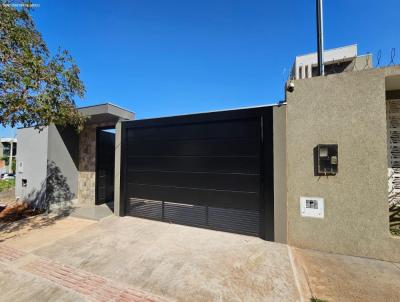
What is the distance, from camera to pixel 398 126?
4.34 meters

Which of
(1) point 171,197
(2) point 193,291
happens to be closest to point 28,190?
(1) point 171,197

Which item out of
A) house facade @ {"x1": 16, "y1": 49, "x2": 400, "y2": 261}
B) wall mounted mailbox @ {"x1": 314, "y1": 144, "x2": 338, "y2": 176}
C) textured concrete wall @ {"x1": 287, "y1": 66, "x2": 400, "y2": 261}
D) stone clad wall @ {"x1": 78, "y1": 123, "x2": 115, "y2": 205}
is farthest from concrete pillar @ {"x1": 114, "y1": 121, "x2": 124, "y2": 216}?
wall mounted mailbox @ {"x1": 314, "y1": 144, "x2": 338, "y2": 176}

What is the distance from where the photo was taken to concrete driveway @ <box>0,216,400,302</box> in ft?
8.79

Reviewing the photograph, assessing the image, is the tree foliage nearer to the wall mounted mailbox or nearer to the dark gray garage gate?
the dark gray garage gate

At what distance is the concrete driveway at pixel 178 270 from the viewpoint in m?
2.68

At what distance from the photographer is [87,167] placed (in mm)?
7926

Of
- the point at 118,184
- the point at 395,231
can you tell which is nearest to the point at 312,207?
the point at 395,231

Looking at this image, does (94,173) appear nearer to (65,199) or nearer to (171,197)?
(65,199)

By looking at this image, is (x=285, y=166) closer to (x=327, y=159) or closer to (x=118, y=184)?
(x=327, y=159)

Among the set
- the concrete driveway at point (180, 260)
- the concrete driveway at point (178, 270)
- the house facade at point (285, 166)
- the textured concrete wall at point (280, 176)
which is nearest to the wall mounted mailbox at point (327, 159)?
the house facade at point (285, 166)

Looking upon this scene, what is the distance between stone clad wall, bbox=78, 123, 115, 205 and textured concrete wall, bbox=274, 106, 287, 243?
22.5ft

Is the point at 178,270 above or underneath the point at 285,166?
underneath

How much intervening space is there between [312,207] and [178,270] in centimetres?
292

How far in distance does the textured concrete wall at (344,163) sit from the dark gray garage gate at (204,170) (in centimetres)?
58
